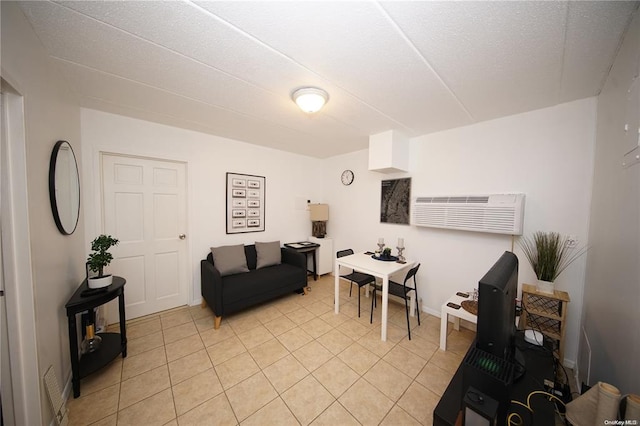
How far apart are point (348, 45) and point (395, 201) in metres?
2.31

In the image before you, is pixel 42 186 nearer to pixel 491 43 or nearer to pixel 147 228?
pixel 147 228

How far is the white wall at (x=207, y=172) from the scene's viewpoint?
2.28 meters

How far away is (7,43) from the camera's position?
3.30 feet

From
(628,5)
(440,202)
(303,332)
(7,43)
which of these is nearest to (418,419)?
(303,332)

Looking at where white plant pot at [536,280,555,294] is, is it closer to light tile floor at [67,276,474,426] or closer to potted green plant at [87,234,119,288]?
light tile floor at [67,276,474,426]

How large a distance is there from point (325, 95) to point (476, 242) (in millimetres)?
2363

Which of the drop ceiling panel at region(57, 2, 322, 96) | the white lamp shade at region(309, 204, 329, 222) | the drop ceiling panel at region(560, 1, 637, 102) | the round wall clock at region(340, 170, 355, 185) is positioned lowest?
the white lamp shade at region(309, 204, 329, 222)

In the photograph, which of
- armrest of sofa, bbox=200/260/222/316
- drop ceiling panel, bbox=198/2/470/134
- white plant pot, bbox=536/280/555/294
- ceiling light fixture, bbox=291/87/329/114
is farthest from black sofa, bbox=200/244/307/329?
white plant pot, bbox=536/280/555/294

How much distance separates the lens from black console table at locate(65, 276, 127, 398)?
5.03 feet

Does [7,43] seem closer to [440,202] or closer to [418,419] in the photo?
[418,419]

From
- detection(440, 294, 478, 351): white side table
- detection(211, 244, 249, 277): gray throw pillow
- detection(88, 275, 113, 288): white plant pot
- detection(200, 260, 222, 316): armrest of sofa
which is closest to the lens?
detection(88, 275, 113, 288): white plant pot

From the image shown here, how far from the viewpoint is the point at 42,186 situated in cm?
133

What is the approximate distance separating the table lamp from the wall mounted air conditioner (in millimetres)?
1686

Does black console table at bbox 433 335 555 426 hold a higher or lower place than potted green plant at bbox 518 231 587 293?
lower
